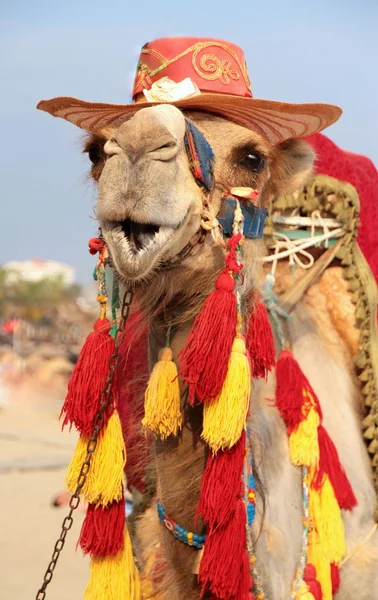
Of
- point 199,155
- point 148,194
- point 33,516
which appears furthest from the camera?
point 33,516

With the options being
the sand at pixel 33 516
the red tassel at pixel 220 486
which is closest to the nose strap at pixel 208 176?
the red tassel at pixel 220 486

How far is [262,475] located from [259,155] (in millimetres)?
1047

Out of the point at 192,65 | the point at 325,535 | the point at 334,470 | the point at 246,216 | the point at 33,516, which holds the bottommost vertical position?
the point at 33,516

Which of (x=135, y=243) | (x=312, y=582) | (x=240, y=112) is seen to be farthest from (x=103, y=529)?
(x=240, y=112)

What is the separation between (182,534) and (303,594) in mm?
527

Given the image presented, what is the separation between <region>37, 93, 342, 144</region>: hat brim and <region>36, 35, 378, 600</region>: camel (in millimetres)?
41

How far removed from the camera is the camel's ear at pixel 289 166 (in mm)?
2906

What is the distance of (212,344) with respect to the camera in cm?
232

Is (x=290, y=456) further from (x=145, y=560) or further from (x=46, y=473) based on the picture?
(x=46, y=473)

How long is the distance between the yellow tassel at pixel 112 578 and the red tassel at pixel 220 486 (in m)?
0.33

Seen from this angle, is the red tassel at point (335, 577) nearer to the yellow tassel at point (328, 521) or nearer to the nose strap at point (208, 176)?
the yellow tassel at point (328, 521)

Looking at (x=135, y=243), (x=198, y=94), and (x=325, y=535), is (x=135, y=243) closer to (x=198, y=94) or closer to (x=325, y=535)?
(x=198, y=94)

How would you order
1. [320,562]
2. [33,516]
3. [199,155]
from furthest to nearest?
[33,516] → [320,562] → [199,155]

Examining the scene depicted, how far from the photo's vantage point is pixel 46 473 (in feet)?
33.1
